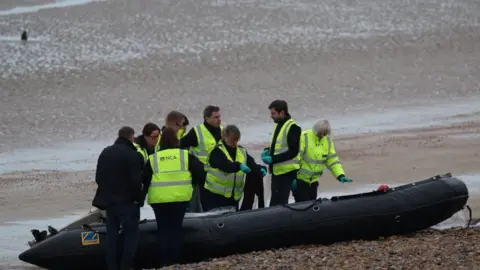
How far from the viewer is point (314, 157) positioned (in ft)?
37.3

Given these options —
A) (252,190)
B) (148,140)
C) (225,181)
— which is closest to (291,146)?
(252,190)

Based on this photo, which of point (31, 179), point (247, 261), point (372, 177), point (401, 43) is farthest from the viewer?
point (401, 43)

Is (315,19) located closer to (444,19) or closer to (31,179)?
(444,19)

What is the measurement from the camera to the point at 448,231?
10859 millimetres

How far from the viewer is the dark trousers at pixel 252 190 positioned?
11086 millimetres

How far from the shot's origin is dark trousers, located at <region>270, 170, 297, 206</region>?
1138 cm

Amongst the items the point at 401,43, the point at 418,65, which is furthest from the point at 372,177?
the point at 401,43

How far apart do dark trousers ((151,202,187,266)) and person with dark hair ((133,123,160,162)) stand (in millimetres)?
574

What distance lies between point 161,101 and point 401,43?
7933 millimetres

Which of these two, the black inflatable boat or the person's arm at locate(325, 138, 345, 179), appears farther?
the person's arm at locate(325, 138, 345, 179)

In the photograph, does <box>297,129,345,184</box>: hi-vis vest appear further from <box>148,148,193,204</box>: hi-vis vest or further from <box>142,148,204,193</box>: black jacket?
<box>148,148,193,204</box>: hi-vis vest

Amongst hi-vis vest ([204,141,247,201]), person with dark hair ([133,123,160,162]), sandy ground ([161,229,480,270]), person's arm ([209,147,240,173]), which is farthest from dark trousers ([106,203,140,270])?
hi-vis vest ([204,141,247,201])

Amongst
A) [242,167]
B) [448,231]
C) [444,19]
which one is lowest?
[448,231]

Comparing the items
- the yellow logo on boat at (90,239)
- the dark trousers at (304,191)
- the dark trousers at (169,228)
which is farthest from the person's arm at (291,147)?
the yellow logo on boat at (90,239)
